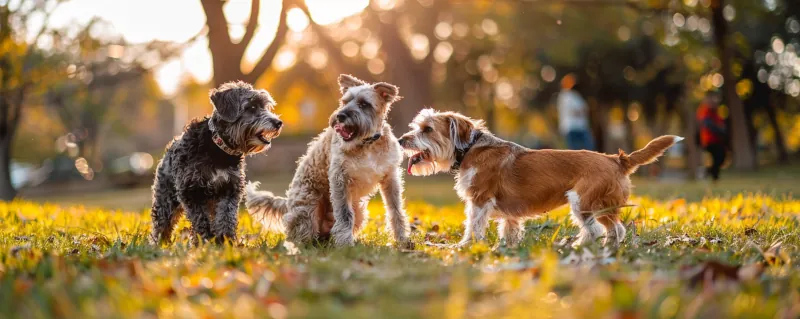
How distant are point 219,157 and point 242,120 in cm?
43

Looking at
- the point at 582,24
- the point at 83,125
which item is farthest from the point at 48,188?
the point at 582,24

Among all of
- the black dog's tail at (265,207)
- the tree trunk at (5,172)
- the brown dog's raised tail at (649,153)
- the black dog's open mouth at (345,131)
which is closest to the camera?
the brown dog's raised tail at (649,153)

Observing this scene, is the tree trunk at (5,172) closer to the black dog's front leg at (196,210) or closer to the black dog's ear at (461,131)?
the black dog's front leg at (196,210)

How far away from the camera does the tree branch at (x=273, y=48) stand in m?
12.6

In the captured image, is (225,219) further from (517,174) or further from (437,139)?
(517,174)

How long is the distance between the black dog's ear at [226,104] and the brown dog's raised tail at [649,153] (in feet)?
12.4

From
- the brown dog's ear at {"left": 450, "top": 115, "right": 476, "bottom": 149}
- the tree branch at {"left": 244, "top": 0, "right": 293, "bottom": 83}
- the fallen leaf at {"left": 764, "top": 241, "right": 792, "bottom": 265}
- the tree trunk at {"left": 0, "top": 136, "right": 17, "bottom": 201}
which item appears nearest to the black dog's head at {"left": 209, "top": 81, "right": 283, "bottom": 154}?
the brown dog's ear at {"left": 450, "top": 115, "right": 476, "bottom": 149}

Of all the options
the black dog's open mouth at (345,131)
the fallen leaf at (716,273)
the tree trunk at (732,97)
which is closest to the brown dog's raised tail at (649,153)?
the fallen leaf at (716,273)

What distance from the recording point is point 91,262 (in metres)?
5.20

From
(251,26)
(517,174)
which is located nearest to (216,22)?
(251,26)

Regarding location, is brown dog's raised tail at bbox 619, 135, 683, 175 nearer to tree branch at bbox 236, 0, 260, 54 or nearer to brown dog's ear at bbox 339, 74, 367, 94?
brown dog's ear at bbox 339, 74, 367, 94

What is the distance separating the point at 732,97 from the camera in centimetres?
2961

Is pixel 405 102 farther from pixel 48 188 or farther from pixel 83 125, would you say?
pixel 83 125

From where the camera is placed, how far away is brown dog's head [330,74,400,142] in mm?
7012
